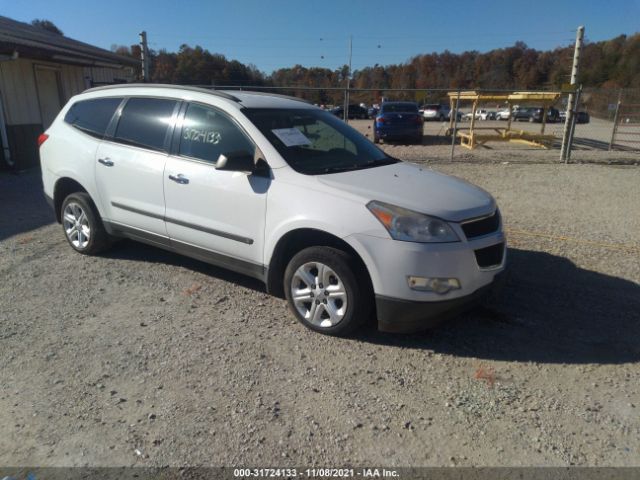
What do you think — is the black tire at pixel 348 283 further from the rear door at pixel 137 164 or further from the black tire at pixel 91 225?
the black tire at pixel 91 225

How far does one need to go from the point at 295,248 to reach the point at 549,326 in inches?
85.2

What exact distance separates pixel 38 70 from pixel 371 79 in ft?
293

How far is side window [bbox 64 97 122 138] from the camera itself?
492 centimetres

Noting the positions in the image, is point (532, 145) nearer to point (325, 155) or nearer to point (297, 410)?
point (325, 155)

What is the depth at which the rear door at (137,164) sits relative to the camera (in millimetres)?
4375

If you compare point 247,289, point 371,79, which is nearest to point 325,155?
point 247,289

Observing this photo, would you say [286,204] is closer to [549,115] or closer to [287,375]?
[287,375]

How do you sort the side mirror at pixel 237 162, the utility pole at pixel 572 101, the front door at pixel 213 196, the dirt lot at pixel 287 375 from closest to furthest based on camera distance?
the dirt lot at pixel 287 375 < the side mirror at pixel 237 162 < the front door at pixel 213 196 < the utility pole at pixel 572 101

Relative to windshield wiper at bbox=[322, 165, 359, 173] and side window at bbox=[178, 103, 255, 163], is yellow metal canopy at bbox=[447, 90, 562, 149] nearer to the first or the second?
windshield wiper at bbox=[322, 165, 359, 173]

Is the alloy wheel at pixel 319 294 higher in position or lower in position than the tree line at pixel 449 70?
lower

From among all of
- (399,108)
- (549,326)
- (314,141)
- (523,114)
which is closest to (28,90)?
(314,141)

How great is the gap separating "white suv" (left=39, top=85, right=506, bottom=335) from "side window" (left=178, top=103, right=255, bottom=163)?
11 mm

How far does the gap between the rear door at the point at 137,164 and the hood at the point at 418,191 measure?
170 centimetres

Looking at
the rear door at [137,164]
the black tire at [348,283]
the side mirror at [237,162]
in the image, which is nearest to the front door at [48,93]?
the rear door at [137,164]
